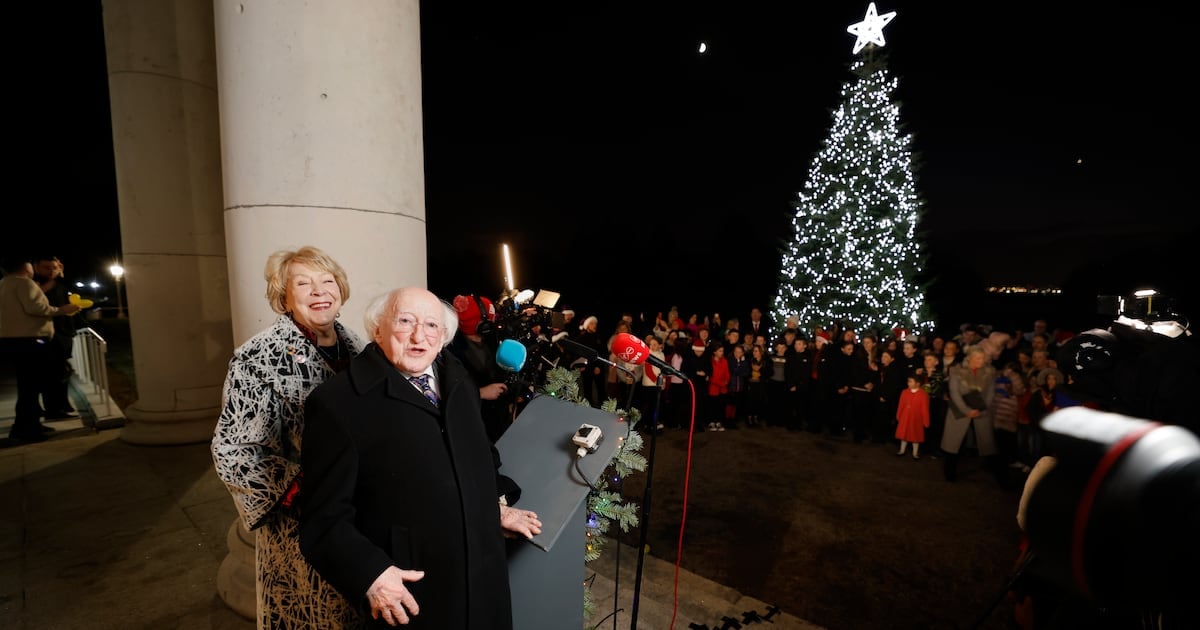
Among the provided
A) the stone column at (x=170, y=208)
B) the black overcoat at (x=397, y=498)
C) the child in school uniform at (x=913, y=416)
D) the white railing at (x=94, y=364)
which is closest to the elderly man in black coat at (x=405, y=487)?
the black overcoat at (x=397, y=498)

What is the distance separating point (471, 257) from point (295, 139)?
127ft

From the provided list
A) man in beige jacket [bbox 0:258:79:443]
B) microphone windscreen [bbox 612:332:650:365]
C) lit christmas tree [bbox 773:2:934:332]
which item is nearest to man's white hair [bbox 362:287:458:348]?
microphone windscreen [bbox 612:332:650:365]

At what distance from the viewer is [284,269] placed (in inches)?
79.3

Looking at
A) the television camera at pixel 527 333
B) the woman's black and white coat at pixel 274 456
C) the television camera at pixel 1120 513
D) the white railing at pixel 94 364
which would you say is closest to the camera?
the television camera at pixel 1120 513

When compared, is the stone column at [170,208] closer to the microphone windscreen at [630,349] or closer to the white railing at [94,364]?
the white railing at [94,364]

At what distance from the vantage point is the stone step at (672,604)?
3.03m

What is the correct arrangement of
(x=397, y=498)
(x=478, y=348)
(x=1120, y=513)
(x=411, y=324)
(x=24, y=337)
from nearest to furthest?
1. (x=1120, y=513)
2. (x=397, y=498)
3. (x=411, y=324)
4. (x=478, y=348)
5. (x=24, y=337)

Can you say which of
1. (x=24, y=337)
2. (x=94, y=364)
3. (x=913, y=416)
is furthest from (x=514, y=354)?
(x=94, y=364)

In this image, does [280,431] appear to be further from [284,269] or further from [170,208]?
[170,208]

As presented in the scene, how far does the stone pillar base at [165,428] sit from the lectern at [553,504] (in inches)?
222

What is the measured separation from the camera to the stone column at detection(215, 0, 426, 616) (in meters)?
2.33

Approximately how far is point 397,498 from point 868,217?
521 inches

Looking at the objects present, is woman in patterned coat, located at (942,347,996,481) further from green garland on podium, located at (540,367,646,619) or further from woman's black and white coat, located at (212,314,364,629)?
woman's black and white coat, located at (212,314,364,629)

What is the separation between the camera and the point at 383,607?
1.40 m
